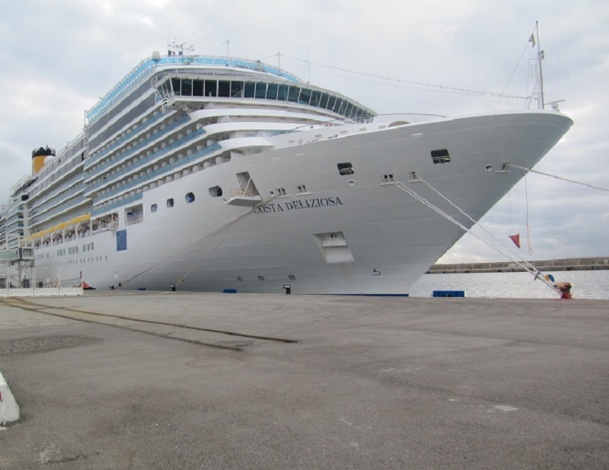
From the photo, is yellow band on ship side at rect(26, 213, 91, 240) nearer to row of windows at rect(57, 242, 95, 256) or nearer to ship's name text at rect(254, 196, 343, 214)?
row of windows at rect(57, 242, 95, 256)

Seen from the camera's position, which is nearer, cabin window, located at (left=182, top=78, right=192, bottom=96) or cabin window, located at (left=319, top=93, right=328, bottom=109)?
cabin window, located at (left=182, top=78, right=192, bottom=96)

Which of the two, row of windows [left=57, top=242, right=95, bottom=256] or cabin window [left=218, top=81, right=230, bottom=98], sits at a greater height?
cabin window [left=218, top=81, right=230, bottom=98]

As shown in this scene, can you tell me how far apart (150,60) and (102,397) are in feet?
97.0

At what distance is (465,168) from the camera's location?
16.0 m

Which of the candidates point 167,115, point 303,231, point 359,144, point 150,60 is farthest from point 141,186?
point 359,144

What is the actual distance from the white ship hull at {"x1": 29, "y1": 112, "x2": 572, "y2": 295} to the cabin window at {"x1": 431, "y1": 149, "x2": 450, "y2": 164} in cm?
16

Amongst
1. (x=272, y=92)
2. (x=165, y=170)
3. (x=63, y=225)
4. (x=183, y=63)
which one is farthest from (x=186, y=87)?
(x=63, y=225)

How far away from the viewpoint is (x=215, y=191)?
68.5 ft

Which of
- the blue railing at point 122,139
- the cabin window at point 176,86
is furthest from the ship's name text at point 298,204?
the blue railing at point 122,139

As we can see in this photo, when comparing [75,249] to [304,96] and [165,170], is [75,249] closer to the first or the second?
[165,170]

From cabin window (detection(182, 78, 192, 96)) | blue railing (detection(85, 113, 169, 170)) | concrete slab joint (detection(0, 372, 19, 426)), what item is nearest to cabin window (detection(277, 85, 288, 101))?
cabin window (detection(182, 78, 192, 96))

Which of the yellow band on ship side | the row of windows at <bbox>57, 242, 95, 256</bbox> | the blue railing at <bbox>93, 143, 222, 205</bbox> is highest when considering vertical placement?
the blue railing at <bbox>93, 143, 222, 205</bbox>

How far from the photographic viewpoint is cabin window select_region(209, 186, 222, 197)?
20.7m

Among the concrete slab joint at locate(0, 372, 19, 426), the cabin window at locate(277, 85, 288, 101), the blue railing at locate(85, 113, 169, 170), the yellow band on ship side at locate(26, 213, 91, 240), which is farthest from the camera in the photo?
the yellow band on ship side at locate(26, 213, 91, 240)
